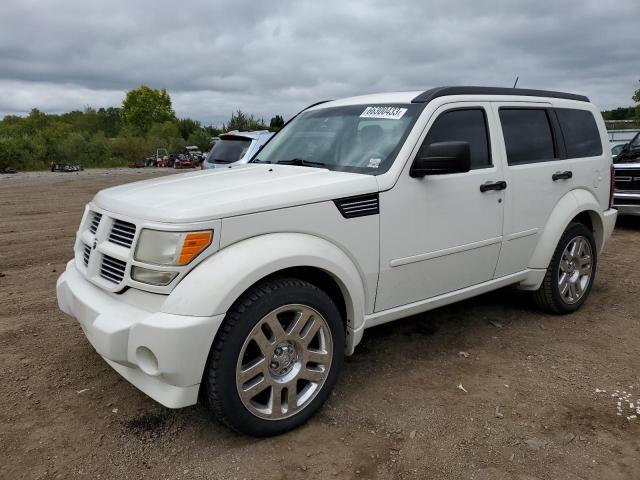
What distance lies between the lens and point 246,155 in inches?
363

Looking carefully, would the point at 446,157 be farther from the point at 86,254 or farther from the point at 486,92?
the point at 86,254

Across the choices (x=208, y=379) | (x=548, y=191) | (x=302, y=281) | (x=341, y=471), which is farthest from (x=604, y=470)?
(x=548, y=191)

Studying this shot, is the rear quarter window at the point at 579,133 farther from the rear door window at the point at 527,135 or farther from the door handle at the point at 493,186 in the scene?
the door handle at the point at 493,186

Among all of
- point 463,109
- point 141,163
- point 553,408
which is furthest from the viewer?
point 141,163

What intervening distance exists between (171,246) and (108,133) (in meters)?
93.6

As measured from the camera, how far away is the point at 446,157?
10.6 feet

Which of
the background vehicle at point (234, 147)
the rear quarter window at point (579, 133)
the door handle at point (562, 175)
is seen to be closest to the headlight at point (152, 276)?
the door handle at point (562, 175)

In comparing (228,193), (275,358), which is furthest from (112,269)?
(275,358)

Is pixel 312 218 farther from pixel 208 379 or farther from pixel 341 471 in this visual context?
pixel 341 471

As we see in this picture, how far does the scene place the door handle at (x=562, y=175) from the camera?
174 inches

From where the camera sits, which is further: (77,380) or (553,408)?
(77,380)

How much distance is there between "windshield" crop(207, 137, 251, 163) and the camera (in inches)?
376

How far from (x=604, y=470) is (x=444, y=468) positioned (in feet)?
2.60

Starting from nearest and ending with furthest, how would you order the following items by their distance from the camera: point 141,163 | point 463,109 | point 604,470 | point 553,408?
point 604,470 < point 553,408 < point 463,109 < point 141,163
